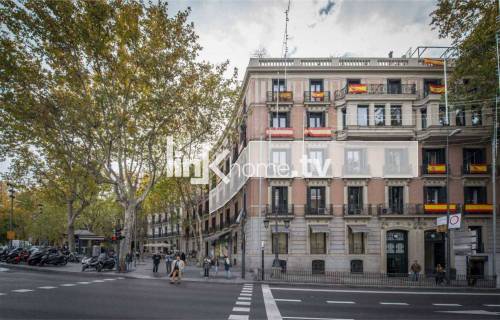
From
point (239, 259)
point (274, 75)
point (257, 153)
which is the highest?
point (274, 75)

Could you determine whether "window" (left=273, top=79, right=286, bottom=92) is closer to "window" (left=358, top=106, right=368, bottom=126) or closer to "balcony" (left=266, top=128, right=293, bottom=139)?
"balcony" (left=266, top=128, right=293, bottom=139)

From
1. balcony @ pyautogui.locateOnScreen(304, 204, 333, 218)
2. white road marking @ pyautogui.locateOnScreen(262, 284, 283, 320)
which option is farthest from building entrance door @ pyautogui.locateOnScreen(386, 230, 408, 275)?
white road marking @ pyautogui.locateOnScreen(262, 284, 283, 320)

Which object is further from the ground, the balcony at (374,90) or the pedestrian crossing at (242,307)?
the balcony at (374,90)

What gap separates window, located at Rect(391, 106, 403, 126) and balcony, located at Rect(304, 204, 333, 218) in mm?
8907

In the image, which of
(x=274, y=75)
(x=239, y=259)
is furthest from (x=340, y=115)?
(x=239, y=259)

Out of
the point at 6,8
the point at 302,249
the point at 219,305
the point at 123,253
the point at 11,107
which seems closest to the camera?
the point at 219,305

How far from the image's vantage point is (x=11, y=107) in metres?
26.5

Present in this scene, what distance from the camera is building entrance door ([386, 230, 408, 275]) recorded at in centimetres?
3778

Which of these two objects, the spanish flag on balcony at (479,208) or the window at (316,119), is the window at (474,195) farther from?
the window at (316,119)

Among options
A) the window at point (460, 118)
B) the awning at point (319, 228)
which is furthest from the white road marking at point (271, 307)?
the window at point (460, 118)

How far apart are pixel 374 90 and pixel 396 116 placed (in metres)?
2.91

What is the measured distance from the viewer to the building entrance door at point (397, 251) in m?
37.8

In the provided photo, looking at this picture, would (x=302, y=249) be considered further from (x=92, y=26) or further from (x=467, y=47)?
(x=92, y=26)

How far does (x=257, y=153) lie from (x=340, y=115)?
7.89 metres
